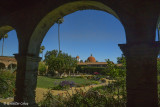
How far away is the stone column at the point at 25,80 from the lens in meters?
3.77

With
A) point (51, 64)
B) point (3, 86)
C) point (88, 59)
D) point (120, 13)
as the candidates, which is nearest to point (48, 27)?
point (120, 13)

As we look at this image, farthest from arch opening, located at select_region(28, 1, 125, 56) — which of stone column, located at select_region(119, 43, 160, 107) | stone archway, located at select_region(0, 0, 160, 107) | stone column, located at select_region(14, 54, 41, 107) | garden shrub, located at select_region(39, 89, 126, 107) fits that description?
garden shrub, located at select_region(39, 89, 126, 107)

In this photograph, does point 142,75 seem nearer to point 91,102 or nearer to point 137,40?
point 137,40

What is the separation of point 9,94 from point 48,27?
19.6 feet

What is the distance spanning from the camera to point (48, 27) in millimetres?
4160

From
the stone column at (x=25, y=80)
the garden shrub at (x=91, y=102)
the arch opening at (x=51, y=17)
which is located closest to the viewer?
the arch opening at (x=51, y=17)

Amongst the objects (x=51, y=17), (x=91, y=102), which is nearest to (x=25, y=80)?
(x=51, y=17)

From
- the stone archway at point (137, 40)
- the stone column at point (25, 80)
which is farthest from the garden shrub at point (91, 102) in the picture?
the stone archway at point (137, 40)

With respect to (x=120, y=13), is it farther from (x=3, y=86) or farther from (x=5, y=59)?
(x=5, y=59)

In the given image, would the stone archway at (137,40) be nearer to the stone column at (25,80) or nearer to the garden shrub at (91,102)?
the stone column at (25,80)

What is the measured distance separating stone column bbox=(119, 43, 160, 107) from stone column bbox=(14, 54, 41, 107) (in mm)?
2933

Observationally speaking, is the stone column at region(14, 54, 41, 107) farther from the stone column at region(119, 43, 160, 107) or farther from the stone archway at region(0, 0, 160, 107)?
the stone column at region(119, 43, 160, 107)

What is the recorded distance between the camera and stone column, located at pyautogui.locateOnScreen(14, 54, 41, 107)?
3770 millimetres

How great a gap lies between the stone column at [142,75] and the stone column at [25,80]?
2.93 m
